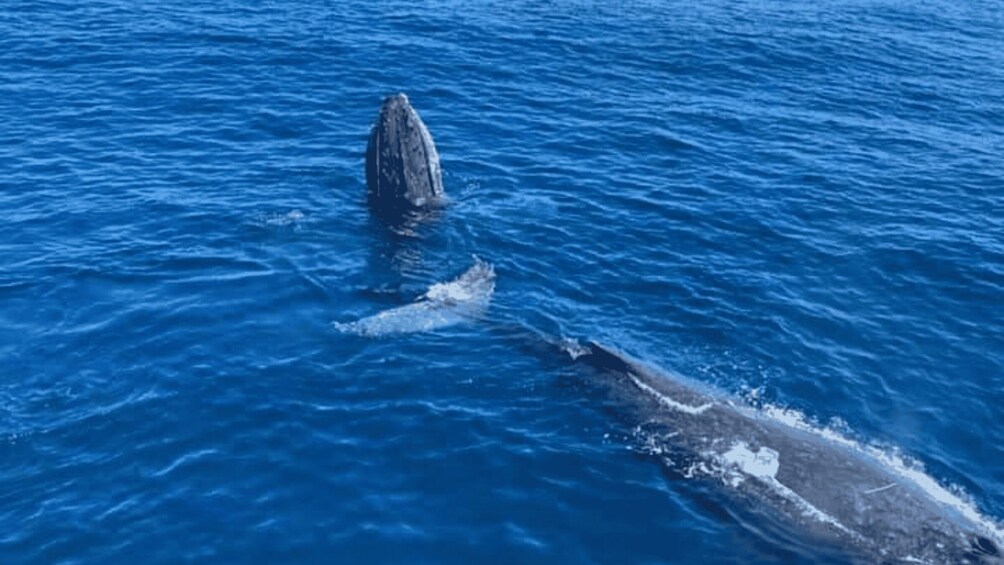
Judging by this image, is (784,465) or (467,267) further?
(467,267)

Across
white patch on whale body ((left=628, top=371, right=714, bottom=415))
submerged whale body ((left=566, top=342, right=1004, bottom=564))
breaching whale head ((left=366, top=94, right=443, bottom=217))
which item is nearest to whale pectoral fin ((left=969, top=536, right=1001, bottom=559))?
submerged whale body ((left=566, top=342, right=1004, bottom=564))

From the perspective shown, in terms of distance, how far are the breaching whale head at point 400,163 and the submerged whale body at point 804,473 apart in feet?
55.4

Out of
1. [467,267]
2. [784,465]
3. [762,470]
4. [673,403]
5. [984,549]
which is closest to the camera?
[984,549]

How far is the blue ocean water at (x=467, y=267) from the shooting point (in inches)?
1415

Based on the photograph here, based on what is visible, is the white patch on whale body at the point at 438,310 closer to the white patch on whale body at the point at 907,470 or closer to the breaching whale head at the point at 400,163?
the breaching whale head at the point at 400,163

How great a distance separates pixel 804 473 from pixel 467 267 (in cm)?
1939

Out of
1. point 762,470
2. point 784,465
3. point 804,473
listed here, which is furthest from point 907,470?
point 762,470

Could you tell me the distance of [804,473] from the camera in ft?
118

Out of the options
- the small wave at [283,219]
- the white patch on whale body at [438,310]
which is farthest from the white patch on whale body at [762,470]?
the small wave at [283,219]

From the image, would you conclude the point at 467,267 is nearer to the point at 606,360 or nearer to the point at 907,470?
the point at 606,360

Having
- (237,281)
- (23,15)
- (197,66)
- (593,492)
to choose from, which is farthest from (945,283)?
(23,15)

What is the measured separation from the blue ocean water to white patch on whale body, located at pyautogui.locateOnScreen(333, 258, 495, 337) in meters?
0.71

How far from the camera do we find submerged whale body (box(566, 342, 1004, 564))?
3362cm

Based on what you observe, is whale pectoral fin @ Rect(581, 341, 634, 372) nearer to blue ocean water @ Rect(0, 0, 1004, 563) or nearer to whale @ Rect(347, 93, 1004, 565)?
whale @ Rect(347, 93, 1004, 565)
